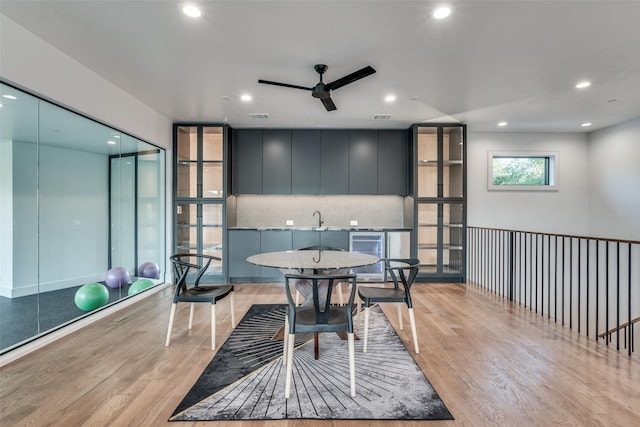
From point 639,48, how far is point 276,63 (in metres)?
3.29

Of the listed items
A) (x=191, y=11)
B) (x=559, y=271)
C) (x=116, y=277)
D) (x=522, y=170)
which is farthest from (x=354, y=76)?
(x=559, y=271)

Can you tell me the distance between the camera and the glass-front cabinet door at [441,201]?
17.6 ft

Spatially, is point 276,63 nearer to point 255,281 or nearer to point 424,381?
point 424,381

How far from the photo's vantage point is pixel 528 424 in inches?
69.9

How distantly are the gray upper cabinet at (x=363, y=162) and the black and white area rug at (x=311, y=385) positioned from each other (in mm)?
3188

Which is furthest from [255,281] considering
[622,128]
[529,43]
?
[622,128]

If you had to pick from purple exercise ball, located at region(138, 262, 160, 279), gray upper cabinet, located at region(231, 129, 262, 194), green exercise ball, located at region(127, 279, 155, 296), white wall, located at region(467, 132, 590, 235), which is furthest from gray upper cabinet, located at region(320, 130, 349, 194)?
green exercise ball, located at region(127, 279, 155, 296)

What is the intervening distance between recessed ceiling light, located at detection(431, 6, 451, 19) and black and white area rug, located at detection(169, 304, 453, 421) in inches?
104

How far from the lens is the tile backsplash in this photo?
600cm

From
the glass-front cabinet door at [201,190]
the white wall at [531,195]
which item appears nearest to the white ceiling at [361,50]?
the glass-front cabinet door at [201,190]

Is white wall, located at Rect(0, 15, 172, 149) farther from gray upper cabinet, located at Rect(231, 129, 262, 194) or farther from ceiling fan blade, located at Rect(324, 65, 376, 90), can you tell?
ceiling fan blade, located at Rect(324, 65, 376, 90)

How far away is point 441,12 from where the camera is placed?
2.30 metres

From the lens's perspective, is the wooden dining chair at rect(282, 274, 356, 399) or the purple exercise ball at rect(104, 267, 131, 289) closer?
the wooden dining chair at rect(282, 274, 356, 399)

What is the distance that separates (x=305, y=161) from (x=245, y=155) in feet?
3.56
